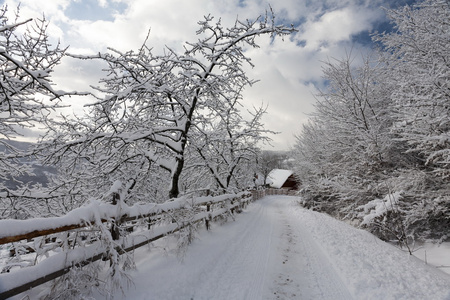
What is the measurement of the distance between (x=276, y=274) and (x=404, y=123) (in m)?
6.54

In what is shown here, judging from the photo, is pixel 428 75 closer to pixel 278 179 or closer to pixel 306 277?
pixel 306 277

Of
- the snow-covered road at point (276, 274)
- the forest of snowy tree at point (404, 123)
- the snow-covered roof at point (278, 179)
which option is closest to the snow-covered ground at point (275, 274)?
the snow-covered road at point (276, 274)

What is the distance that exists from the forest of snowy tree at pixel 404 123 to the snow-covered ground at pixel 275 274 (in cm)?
190

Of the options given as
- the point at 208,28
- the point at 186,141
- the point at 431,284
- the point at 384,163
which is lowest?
the point at 431,284

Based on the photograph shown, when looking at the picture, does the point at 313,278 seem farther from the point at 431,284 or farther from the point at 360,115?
the point at 360,115

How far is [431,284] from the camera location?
13.8 ft

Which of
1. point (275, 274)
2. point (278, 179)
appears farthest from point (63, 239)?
point (278, 179)

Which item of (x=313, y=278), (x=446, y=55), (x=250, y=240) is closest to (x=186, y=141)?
(x=250, y=240)

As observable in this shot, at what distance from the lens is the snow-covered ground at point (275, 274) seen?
379 cm

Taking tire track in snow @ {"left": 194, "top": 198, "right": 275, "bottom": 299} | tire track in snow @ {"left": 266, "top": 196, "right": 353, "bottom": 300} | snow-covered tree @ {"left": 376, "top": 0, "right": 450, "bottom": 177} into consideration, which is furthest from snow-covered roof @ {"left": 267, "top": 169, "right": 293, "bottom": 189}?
tire track in snow @ {"left": 194, "top": 198, "right": 275, "bottom": 299}

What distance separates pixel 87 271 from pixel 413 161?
1205 cm

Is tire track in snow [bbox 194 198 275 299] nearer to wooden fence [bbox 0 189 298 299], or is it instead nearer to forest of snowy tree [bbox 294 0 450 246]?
wooden fence [bbox 0 189 298 299]

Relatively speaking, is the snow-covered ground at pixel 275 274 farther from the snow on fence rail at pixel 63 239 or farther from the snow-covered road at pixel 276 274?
the snow on fence rail at pixel 63 239

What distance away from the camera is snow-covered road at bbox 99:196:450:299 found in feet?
12.5
